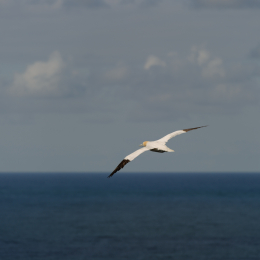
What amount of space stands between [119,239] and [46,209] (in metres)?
81.4

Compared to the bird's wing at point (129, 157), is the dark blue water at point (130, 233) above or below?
below

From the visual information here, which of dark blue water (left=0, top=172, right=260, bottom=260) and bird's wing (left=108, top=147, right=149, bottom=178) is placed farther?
dark blue water (left=0, top=172, right=260, bottom=260)

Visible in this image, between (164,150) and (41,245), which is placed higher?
(164,150)

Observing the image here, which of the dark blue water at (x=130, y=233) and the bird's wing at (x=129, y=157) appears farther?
the dark blue water at (x=130, y=233)

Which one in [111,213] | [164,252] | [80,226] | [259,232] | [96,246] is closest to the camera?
[164,252]

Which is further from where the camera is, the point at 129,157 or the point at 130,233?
the point at 130,233

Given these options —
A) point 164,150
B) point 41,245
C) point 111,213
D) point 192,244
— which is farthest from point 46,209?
point 164,150

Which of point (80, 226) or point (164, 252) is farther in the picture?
point (80, 226)

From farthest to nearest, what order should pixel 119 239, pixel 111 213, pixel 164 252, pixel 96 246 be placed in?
pixel 111 213
pixel 119 239
pixel 96 246
pixel 164 252

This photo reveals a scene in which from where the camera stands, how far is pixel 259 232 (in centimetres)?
12631

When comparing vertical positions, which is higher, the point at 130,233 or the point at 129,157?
the point at 129,157

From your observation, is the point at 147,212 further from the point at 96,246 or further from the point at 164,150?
the point at 164,150

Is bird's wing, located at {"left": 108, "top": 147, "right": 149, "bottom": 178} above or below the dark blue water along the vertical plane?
above

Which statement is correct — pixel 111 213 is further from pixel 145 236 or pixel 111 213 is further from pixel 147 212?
pixel 145 236
